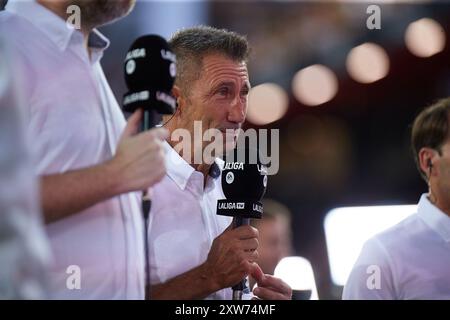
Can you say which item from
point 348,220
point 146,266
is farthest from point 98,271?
point 348,220

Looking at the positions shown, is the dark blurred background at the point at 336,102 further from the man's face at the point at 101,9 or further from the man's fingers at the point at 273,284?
the man's face at the point at 101,9

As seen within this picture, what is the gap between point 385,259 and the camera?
2.06 meters

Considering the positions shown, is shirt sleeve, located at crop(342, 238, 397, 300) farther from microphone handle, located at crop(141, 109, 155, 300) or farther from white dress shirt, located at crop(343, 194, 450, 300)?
microphone handle, located at crop(141, 109, 155, 300)

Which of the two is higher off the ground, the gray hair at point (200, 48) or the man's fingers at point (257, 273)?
the gray hair at point (200, 48)

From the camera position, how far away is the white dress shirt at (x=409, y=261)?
197 centimetres

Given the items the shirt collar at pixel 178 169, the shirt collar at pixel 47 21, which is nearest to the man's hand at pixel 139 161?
the shirt collar at pixel 47 21

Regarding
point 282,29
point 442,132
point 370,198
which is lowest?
point 370,198

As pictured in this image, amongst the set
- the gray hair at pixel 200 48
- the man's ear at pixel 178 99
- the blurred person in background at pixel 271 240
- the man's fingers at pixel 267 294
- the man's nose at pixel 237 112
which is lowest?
the blurred person in background at pixel 271 240

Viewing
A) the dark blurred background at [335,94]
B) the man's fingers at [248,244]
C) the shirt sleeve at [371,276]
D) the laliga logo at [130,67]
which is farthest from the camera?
the dark blurred background at [335,94]

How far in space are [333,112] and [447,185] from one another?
3.84 m

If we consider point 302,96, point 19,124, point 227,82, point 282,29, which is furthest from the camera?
point 302,96

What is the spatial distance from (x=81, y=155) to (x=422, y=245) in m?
0.99

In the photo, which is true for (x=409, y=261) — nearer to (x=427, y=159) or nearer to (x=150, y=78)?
(x=427, y=159)

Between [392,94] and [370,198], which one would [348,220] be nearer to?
[392,94]
